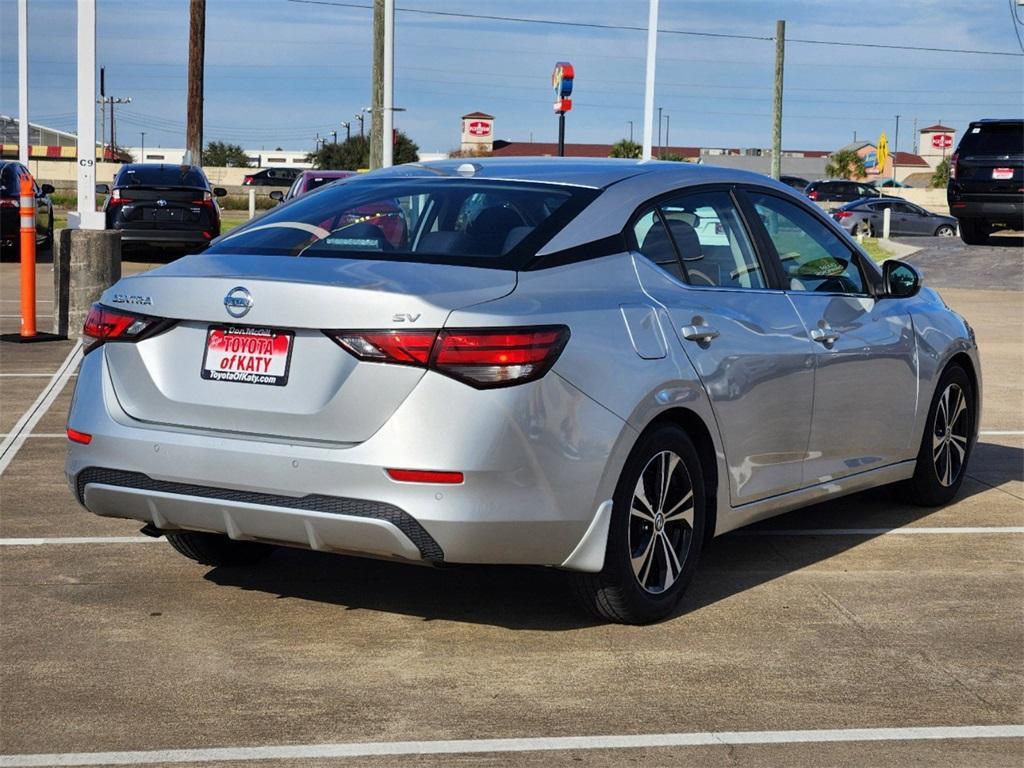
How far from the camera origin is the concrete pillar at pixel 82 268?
1434cm

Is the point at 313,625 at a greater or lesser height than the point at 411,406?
lesser

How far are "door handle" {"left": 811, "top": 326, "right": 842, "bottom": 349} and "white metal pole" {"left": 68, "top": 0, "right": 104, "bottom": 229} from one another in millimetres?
9418

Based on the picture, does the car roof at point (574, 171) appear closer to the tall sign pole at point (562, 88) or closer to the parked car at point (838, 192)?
the tall sign pole at point (562, 88)

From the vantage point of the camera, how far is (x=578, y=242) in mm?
5414

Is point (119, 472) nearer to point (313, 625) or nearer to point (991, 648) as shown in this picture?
point (313, 625)

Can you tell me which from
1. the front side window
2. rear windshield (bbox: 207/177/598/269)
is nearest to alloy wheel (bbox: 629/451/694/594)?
rear windshield (bbox: 207/177/598/269)

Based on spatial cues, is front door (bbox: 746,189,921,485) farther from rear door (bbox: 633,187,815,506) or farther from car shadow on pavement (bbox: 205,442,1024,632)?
car shadow on pavement (bbox: 205,442,1024,632)

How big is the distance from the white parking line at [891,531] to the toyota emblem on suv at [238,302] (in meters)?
3.02

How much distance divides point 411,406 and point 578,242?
0.95m

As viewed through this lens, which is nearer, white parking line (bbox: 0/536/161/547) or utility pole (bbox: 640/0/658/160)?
white parking line (bbox: 0/536/161/547)

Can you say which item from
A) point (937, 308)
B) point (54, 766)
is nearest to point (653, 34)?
point (937, 308)

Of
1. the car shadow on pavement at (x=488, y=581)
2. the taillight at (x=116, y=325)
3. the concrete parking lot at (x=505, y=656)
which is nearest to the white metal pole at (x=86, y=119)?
the concrete parking lot at (x=505, y=656)

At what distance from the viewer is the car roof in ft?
19.5

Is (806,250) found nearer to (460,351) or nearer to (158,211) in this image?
(460,351)
